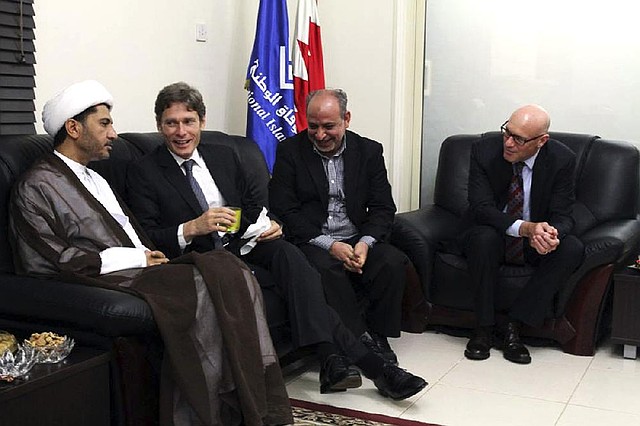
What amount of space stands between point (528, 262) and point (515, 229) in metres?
0.18

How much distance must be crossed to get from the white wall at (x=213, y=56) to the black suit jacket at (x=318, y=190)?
0.87 m

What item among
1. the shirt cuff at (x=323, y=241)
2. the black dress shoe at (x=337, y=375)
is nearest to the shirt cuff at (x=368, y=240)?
the shirt cuff at (x=323, y=241)

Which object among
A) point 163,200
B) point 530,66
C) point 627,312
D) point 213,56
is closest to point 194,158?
point 163,200

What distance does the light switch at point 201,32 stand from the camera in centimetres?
473

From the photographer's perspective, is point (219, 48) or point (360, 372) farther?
point (219, 48)

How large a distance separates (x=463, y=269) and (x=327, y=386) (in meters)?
1.11

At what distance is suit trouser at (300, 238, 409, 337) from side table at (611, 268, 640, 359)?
99cm

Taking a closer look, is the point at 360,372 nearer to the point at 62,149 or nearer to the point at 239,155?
the point at 239,155

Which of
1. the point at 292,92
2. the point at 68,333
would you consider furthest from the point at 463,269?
the point at 68,333

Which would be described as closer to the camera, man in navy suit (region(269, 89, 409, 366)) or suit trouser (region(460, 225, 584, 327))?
man in navy suit (region(269, 89, 409, 366))

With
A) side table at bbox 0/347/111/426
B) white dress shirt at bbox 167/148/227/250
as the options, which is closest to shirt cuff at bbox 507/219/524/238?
white dress shirt at bbox 167/148/227/250

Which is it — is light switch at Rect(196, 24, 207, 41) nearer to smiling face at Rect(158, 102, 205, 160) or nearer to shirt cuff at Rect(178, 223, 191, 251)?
smiling face at Rect(158, 102, 205, 160)

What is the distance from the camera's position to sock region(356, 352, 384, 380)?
135 inches

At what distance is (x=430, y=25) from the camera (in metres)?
5.16
